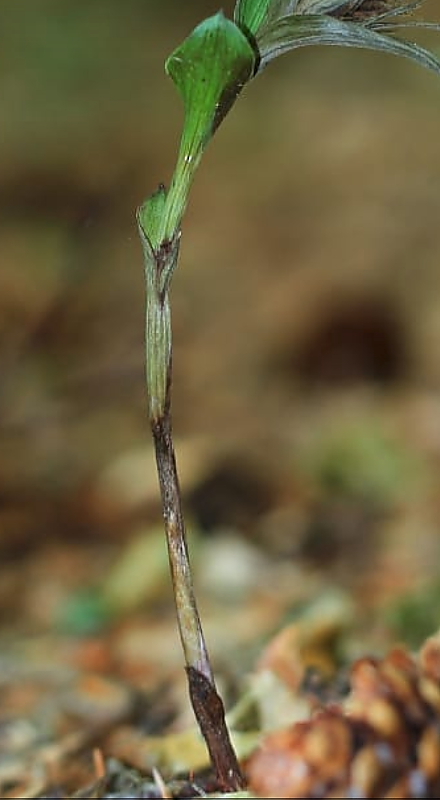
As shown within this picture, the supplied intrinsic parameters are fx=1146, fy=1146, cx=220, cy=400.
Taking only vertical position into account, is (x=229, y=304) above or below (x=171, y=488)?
above

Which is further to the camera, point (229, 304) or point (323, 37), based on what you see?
point (229, 304)

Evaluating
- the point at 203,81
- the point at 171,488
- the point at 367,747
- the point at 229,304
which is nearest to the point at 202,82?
the point at 203,81

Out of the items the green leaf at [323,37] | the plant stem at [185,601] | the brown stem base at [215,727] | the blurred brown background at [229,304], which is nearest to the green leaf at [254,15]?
the green leaf at [323,37]

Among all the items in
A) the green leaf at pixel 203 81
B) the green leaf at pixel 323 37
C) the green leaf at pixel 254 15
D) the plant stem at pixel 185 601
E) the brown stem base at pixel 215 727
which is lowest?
the brown stem base at pixel 215 727

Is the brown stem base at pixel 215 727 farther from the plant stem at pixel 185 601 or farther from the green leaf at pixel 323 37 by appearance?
the green leaf at pixel 323 37

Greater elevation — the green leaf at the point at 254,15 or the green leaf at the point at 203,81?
the green leaf at the point at 254,15

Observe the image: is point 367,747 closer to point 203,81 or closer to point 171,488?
point 171,488
